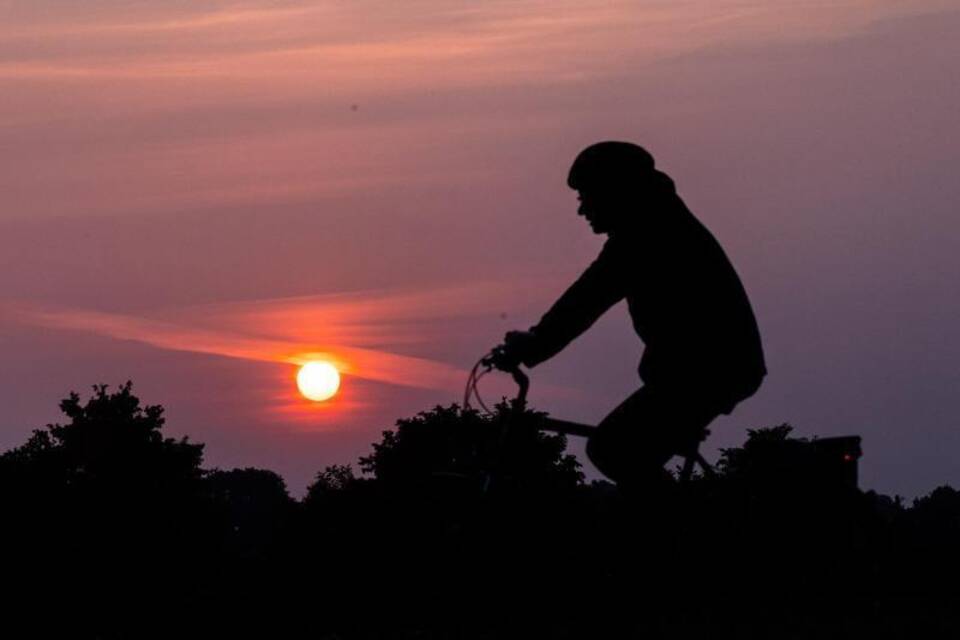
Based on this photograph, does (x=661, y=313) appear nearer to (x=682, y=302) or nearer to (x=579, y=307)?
(x=682, y=302)

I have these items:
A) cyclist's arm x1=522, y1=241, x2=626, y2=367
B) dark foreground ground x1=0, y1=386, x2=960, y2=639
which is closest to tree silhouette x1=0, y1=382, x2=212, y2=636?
dark foreground ground x1=0, y1=386, x2=960, y2=639

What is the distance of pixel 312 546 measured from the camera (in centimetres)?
8575

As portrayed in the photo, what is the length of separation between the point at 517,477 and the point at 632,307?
1.54 meters

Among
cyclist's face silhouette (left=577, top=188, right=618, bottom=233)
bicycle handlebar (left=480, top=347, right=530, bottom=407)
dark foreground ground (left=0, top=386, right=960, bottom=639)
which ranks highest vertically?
cyclist's face silhouette (left=577, top=188, right=618, bottom=233)

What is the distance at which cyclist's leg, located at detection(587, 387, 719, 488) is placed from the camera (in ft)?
40.7

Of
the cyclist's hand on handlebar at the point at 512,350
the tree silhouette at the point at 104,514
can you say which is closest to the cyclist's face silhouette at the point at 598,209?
the cyclist's hand on handlebar at the point at 512,350

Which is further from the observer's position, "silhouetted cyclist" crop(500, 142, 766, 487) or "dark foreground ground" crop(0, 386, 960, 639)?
"dark foreground ground" crop(0, 386, 960, 639)

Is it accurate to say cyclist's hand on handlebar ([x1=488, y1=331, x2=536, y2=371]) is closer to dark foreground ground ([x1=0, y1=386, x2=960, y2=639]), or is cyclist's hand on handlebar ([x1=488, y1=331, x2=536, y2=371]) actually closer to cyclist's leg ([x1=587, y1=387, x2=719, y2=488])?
dark foreground ground ([x1=0, y1=386, x2=960, y2=639])

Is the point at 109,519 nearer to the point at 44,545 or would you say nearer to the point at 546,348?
the point at 44,545

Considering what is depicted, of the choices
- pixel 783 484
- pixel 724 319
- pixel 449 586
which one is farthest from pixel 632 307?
pixel 449 586

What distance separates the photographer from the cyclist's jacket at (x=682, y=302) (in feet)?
40.7

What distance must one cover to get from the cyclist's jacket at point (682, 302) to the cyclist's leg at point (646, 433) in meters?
0.10

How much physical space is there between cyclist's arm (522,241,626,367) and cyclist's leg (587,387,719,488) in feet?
2.05

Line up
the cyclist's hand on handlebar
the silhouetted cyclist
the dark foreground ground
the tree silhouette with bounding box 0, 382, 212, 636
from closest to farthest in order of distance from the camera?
the silhouetted cyclist, the dark foreground ground, the cyclist's hand on handlebar, the tree silhouette with bounding box 0, 382, 212, 636
